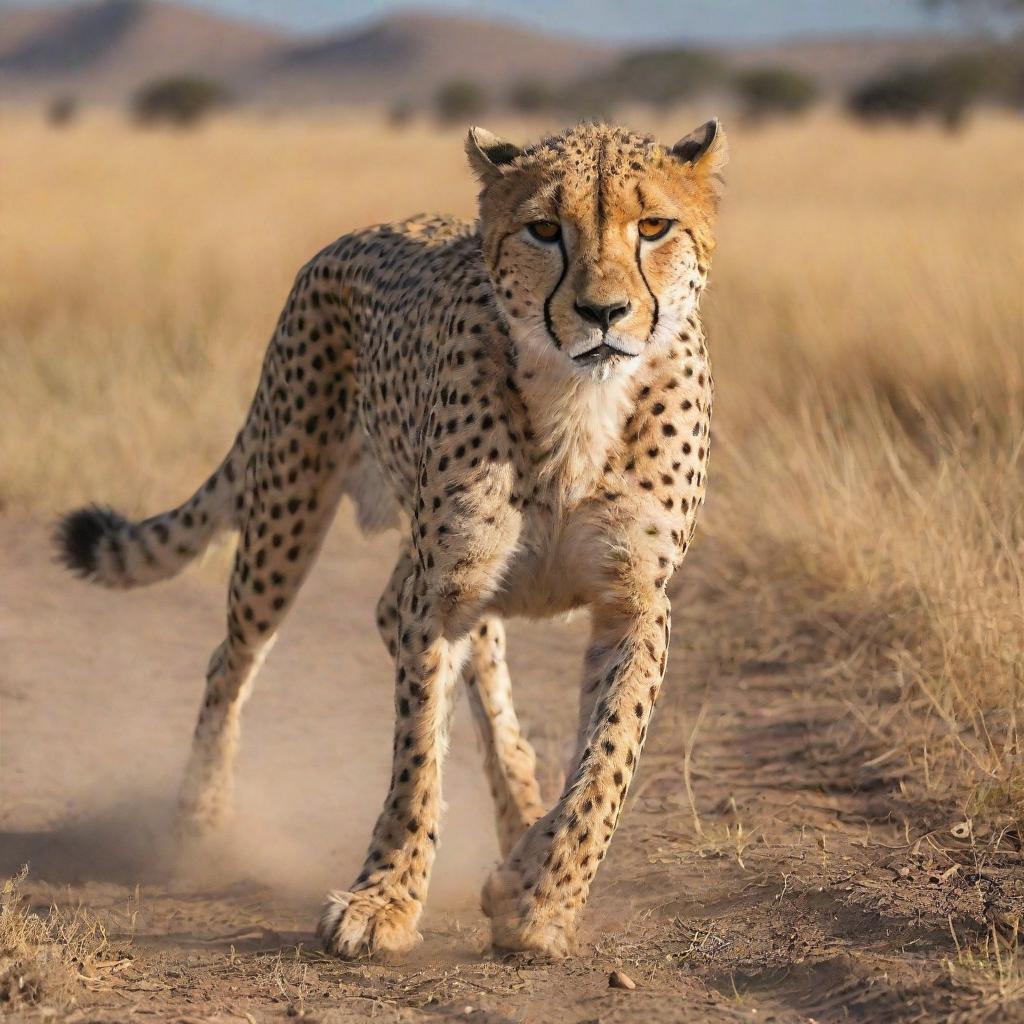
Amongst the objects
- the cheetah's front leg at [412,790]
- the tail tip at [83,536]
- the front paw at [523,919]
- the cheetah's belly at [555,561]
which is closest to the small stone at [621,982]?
the front paw at [523,919]

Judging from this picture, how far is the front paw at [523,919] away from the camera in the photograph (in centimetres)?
250

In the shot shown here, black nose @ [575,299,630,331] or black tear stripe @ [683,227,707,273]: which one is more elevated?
black tear stripe @ [683,227,707,273]

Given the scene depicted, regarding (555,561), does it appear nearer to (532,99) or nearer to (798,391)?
(798,391)

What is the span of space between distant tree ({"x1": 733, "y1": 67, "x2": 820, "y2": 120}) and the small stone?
102 feet

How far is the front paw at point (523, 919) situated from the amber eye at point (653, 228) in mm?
940

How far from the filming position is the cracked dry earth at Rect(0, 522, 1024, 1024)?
2.41m

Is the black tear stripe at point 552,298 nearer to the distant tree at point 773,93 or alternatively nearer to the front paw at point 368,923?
the front paw at point 368,923

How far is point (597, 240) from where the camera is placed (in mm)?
2445

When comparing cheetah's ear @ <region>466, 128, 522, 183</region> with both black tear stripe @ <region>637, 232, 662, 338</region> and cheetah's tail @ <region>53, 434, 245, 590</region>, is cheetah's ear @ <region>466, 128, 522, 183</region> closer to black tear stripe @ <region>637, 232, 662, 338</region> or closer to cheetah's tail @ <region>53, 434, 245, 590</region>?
black tear stripe @ <region>637, 232, 662, 338</region>

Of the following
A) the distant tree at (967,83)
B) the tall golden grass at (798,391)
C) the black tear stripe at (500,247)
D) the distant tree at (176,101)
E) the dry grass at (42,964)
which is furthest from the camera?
the distant tree at (176,101)

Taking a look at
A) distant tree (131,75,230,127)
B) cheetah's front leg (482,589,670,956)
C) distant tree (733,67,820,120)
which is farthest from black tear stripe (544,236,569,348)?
distant tree (733,67,820,120)

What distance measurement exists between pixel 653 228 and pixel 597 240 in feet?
0.35

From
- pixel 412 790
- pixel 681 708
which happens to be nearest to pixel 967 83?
pixel 681 708

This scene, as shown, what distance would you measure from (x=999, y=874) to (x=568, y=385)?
1.03m
